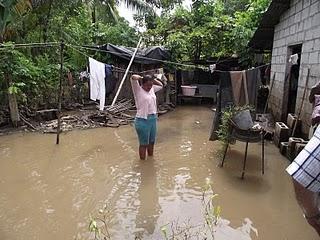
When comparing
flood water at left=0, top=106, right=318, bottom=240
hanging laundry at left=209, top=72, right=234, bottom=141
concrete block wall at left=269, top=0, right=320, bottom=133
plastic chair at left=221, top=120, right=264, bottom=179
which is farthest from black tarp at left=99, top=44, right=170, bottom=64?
plastic chair at left=221, top=120, right=264, bottom=179

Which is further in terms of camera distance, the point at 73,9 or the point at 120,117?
the point at 73,9

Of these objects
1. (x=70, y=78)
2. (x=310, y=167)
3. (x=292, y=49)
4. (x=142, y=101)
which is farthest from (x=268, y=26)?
(x=310, y=167)

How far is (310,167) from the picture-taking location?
1406 mm

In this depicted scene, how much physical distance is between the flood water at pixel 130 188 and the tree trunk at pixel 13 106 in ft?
2.57

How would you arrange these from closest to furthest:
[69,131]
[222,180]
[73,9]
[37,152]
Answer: [222,180] → [37,152] → [69,131] → [73,9]

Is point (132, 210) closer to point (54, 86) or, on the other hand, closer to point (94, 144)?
point (94, 144)

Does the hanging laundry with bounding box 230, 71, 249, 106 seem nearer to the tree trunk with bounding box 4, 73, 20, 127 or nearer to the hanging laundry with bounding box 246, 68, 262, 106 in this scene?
the hanging laundry with bounding box 246, 68, 262, 106

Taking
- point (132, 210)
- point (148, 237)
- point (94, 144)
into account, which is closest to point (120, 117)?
point (94, 144)

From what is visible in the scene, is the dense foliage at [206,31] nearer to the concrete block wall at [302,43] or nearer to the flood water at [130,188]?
the concrete block wall at [302,43]

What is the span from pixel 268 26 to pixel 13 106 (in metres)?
7.77

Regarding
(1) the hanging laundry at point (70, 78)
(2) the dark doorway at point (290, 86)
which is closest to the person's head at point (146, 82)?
(2) the dark doorway at point (290, 86)

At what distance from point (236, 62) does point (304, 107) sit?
7716 millimetres

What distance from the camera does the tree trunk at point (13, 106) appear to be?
8719 mm

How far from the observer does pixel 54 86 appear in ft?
35.0
